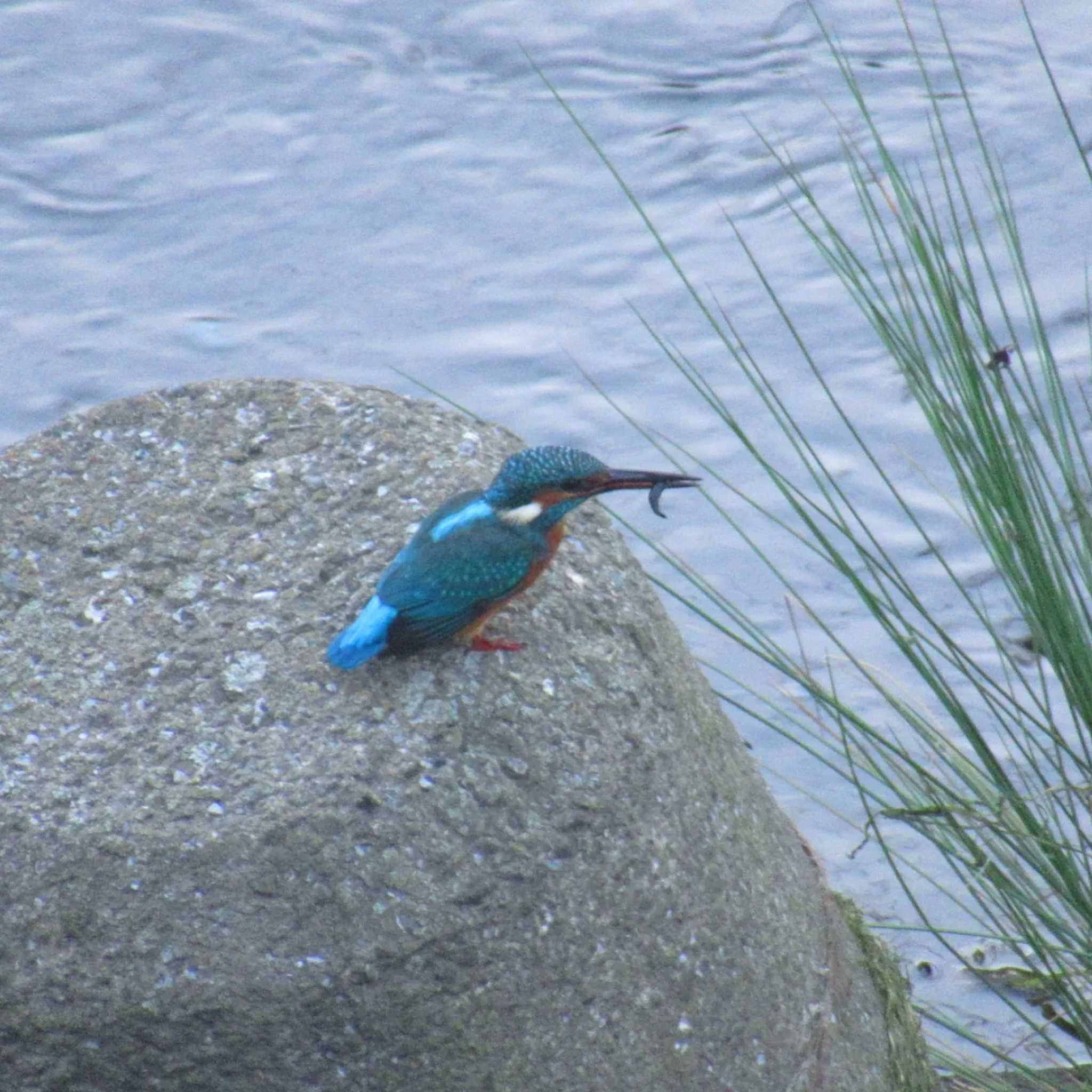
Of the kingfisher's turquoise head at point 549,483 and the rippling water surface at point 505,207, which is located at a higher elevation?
the kingfisher's turquoise head at point 549,483

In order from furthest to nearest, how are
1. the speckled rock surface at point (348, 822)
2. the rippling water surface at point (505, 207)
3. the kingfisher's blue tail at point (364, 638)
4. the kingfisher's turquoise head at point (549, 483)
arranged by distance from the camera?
the rippling water surface at point (505, 207), the kingfisher's turquoise head at point (549, 483), the kingfisher's blue tail at point (364, 638), the speckled rock surface at point (348, 822)

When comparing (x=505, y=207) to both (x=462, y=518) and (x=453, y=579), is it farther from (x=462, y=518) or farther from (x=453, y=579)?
(x=453, y=579)

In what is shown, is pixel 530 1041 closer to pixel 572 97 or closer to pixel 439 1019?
pixel 439 1019

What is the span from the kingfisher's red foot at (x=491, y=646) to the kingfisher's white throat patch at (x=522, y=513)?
7.4 inches

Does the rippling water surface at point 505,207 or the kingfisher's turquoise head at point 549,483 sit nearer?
the kingfisher's turquoise head at point 549,483

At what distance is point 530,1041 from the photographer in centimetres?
245

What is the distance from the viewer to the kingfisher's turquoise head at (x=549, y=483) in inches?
105

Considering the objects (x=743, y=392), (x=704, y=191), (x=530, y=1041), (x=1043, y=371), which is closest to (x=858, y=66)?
(x=704, y=191)

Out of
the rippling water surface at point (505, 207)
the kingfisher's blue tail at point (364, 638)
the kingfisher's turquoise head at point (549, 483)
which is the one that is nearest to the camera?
the kingfisher's blue tail at point (364, 638)

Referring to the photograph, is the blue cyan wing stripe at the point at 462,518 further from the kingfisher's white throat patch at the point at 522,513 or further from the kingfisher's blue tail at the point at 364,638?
the kingfisher's blue tail at the point at 364,638

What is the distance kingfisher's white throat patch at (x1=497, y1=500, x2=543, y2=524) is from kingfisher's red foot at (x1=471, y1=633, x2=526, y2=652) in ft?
0.62

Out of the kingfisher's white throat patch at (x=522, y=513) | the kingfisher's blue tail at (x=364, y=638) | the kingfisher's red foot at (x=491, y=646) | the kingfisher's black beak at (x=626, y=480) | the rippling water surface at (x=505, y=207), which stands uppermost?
the kingfisher's black beak at (x=626, y=480)

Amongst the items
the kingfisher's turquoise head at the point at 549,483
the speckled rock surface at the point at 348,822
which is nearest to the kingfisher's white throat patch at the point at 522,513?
the kingfisher's turquoise head at the point at 549,483

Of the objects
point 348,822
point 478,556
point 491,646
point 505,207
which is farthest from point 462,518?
point 505,207
